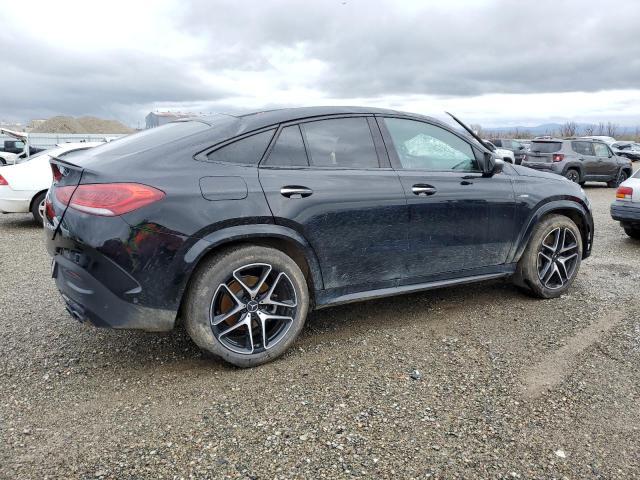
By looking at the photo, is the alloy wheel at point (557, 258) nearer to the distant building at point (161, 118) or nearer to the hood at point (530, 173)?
the hood at point (530, 173)

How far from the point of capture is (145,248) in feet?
9.18

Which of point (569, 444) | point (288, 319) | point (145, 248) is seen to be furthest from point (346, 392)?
point (145, 248)

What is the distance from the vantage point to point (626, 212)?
24.6ft

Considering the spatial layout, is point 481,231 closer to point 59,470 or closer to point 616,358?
point 616,358

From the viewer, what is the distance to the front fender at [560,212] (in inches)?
168

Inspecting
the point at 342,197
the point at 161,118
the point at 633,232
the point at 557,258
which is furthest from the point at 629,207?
the point at 161,118

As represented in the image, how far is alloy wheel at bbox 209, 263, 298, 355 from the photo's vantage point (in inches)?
121

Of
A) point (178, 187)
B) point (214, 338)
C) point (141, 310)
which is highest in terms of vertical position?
point (178, 187)

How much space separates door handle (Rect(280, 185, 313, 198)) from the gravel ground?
1.09 meters

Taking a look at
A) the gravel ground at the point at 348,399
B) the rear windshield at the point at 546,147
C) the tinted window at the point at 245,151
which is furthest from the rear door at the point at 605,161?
the tinted window at the point at 245,151

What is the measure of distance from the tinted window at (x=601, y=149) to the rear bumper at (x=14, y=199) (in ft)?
52.6

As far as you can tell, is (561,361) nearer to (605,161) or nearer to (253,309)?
(253,309)

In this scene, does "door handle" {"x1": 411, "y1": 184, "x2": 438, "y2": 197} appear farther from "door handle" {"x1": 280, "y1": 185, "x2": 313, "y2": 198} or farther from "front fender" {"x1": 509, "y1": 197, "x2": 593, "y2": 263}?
"front fender" {"x1": 509, "y1": 197, "x2": 593, "y2": 263}

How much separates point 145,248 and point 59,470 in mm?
1145
